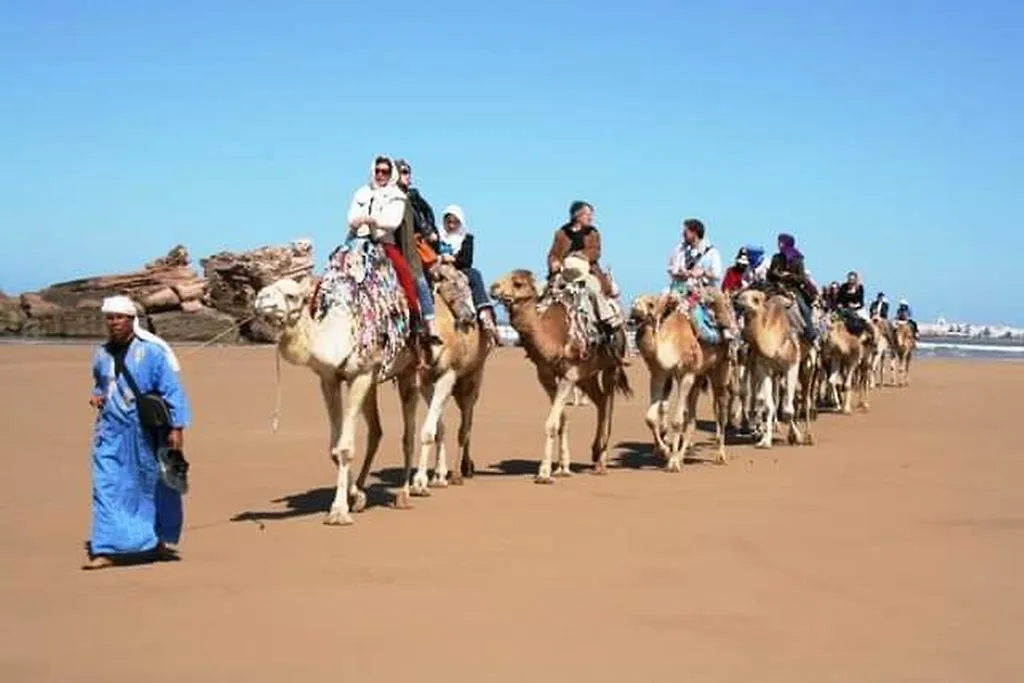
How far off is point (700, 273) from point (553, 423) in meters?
3.10

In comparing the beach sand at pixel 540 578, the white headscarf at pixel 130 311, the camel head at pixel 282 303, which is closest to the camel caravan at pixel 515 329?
the camel head at pixel 282 303

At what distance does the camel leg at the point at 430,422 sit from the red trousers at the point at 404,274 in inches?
53.3

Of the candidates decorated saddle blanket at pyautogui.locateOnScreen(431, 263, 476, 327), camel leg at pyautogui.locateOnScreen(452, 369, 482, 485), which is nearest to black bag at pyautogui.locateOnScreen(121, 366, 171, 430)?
decorated saddle blanket at pyautogui.locateOnScreen(431, 263, 476, 327)

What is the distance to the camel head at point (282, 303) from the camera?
9.74m

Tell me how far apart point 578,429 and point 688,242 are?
519cm

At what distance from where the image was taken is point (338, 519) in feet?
33.0

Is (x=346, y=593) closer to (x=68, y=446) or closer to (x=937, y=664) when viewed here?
(x=937, y=664)

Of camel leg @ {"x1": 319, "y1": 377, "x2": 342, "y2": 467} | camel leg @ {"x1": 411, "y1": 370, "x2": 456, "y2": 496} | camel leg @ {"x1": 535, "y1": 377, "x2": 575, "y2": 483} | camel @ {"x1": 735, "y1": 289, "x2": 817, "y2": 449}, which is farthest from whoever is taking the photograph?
camel @ {"x1": 735, "y1": 289, "x2": 817, "y2": 449}

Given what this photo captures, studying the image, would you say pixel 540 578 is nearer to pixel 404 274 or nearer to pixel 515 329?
pixel 404 274

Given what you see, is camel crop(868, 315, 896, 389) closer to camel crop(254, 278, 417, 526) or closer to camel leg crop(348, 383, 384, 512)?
camel leg crop(348, 383, 384, 512)

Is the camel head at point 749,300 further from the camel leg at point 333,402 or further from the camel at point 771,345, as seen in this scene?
the camel leg at point 333,402

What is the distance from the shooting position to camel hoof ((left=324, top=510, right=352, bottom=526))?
10055mm

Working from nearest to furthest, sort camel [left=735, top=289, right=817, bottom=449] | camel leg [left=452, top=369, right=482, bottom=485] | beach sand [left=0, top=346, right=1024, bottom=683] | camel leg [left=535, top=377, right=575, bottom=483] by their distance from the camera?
beach sand [left=0, top=346, right=1024, bottom=683], camel leg [left=535, top=377, right=575, bottom=483], camel leg [left=452, top=369, right=482, bottom=485], camel [left=735, top=289, right=817, bottom=449]

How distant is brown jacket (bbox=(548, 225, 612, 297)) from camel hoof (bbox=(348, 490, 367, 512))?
4.18m
